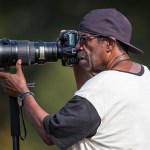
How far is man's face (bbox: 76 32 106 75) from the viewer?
271 cm

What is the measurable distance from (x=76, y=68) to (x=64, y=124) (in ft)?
2.37

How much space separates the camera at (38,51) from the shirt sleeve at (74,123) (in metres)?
0.51

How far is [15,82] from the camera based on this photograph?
281 cm

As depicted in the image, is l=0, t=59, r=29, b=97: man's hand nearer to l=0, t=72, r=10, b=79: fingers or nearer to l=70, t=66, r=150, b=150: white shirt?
l=0, t=72, r=10, b=79: fingers

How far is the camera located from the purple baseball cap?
0.84 ft

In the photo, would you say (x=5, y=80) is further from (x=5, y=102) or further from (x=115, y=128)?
(x=5, y=102)

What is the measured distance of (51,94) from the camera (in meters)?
5.33

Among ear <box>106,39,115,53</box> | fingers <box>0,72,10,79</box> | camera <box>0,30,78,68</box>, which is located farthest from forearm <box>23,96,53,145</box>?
ear <box>106,39,115,53</box>

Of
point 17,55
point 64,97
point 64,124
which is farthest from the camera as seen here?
point 64,97

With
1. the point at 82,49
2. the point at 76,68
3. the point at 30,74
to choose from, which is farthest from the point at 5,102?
the point at 82,49

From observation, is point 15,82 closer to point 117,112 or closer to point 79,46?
point 79,46

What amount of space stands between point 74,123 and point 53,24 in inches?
114

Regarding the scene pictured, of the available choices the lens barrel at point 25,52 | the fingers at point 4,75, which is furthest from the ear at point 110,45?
the fingers at point 4,75

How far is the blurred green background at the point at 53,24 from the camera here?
5305 millimetres
